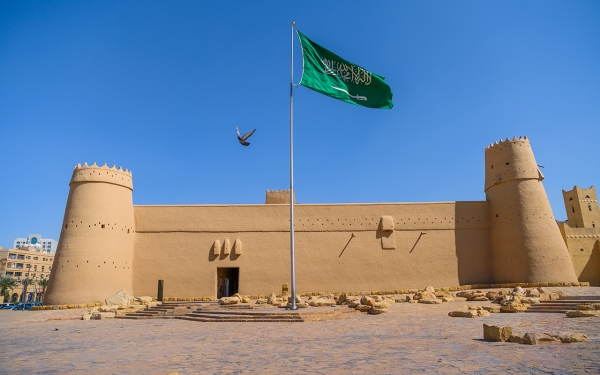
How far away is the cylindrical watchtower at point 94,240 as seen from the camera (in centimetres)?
2061

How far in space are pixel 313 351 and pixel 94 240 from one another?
18606mm

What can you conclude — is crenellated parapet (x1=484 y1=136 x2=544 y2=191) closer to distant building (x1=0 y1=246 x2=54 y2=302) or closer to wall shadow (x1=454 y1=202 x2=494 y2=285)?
wall shadow (x1=454 y1=202 x2=494 y2=285)

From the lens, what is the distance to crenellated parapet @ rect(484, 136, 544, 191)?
23375mm

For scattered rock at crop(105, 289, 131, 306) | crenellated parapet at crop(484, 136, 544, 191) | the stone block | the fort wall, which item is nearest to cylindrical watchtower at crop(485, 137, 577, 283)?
crenellated parapet at crop(484, 136, 544, 191)

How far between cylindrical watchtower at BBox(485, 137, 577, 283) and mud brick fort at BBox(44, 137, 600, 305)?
6 centimetres

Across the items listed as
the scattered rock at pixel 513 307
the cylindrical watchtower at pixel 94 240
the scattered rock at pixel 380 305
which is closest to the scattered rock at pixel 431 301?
the scattered rock at pixel 380 305

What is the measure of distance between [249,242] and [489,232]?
14.0 m

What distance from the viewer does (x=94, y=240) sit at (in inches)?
843

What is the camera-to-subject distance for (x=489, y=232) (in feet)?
79.2

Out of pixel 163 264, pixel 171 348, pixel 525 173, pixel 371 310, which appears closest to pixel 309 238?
pixel 163 264

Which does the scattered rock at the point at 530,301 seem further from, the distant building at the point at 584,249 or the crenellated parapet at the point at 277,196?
the crenellated parapet at the point at 277,196

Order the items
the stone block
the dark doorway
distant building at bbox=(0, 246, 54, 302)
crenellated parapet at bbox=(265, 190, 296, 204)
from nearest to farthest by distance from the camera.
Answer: the stone block, the dark doorway, crenellated parapet at bbox=(265, 190, 296, 204), distant building at bbox=(0, 246, 54, 302)

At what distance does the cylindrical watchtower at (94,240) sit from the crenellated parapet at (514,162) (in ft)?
70.2

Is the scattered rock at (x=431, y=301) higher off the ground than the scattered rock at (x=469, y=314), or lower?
lower
